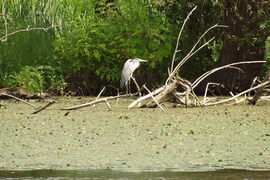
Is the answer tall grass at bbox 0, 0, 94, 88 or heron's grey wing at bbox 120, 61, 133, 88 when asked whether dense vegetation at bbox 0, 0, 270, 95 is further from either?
heron's grey wing at bbox 120, 61, 133, 88

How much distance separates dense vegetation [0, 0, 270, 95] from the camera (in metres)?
13.2

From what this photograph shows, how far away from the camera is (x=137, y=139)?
7.05 meters

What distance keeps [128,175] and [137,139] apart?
6.08 ft

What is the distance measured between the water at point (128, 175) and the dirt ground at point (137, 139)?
0.16 m

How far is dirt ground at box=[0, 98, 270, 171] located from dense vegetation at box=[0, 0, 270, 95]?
3.24m

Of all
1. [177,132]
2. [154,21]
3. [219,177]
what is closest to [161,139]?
[177,132]

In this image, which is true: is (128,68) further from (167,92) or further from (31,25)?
(31,25)

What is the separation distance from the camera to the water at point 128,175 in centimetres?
511

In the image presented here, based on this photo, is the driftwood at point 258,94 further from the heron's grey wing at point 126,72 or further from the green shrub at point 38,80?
the green shrub at point 38,80

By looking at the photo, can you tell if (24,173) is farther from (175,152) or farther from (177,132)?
(177,132)

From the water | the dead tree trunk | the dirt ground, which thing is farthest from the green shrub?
the water

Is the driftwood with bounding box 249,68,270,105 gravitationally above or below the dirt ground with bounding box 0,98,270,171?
below

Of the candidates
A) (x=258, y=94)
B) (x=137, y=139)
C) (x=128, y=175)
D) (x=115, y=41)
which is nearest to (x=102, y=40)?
(x=115, y=41)

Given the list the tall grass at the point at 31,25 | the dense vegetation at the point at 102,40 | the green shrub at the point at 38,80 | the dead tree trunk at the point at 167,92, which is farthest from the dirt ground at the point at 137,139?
the tall grass at the point at 31,25
